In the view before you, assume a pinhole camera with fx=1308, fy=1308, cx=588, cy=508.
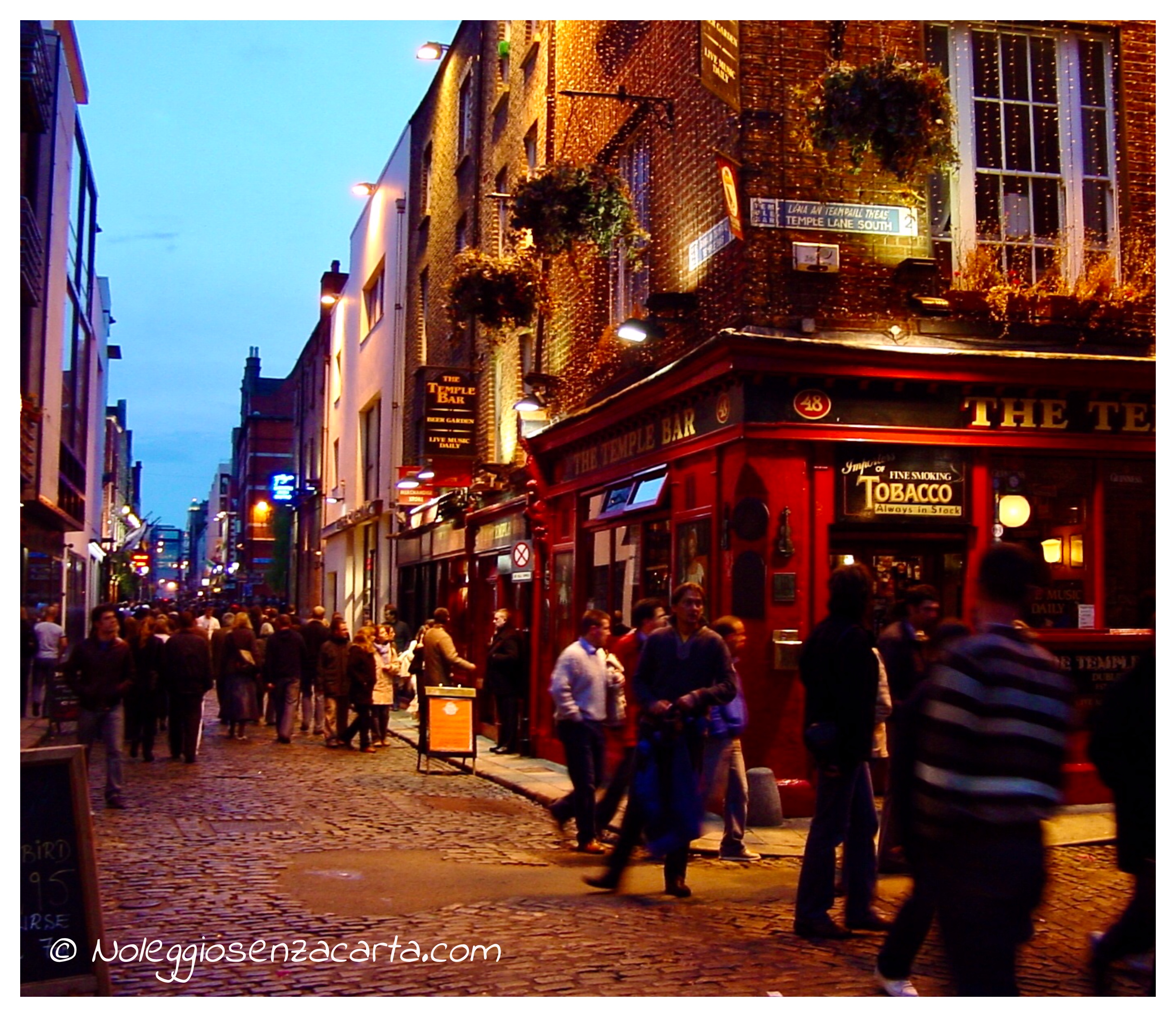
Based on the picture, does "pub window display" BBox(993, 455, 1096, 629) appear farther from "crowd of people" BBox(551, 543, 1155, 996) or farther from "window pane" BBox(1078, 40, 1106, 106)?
"window pane" BBox(1078, 40, 1106, 106)

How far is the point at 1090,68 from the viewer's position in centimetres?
1295

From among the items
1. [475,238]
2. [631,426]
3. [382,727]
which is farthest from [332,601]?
[631,426]

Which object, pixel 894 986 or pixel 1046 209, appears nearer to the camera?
pixel 894 986

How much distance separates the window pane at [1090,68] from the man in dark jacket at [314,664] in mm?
11827

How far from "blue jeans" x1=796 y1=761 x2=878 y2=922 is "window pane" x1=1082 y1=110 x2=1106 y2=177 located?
Answer: 7.93 m

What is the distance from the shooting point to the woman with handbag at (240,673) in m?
18.5

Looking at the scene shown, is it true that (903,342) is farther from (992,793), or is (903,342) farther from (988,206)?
(992,793)

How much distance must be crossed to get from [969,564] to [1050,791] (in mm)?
7908

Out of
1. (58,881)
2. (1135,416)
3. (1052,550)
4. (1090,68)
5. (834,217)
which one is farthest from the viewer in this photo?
(1090,68)

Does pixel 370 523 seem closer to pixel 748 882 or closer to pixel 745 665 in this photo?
pixel 745 665

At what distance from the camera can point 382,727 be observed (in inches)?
734

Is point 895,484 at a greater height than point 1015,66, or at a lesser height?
lesser

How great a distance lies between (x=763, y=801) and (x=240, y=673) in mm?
10187

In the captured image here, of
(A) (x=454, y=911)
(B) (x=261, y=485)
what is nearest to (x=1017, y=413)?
(A) (x=454, y=911)
